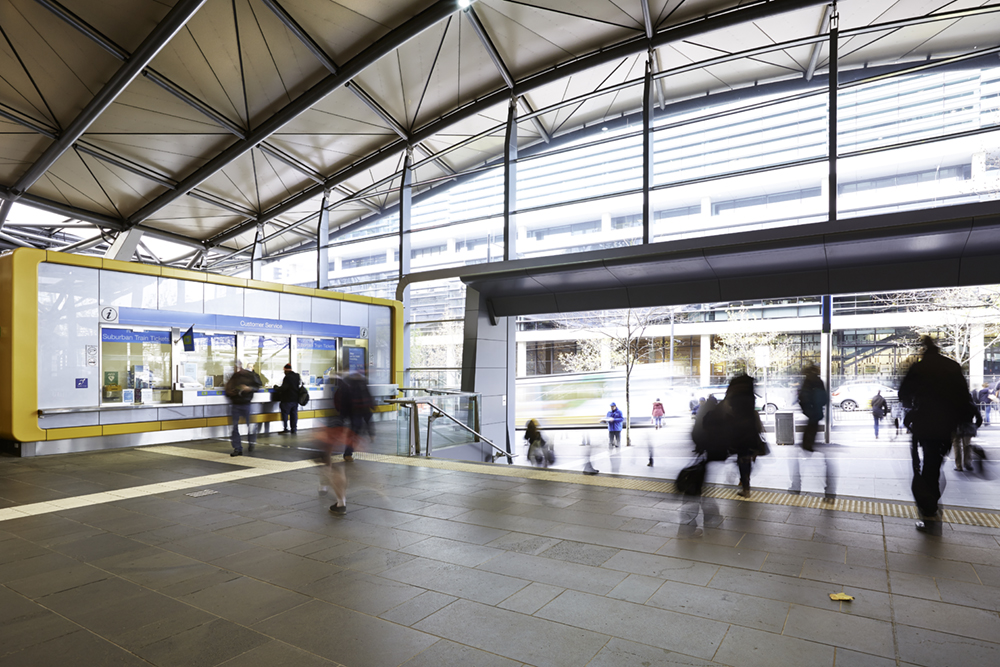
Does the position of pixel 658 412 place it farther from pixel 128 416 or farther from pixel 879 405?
pixel 128 416

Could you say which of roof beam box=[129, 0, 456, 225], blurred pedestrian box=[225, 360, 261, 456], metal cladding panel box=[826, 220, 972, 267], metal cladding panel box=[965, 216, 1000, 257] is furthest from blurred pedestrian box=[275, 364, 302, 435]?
metal cladding panel box=[965, 216, 1000, 257]

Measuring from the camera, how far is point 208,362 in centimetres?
1323

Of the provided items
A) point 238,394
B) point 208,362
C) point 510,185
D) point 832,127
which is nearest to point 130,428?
point 208,362

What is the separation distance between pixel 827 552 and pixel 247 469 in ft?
25.8

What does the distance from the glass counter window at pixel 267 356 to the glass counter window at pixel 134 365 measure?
189 cm

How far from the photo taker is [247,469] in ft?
29.0

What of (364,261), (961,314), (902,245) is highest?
(364,261)

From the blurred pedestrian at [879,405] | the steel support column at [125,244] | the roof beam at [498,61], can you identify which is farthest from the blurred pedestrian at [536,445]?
the steel support column at [125,244]

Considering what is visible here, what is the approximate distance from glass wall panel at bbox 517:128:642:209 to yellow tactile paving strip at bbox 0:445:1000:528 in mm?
8376

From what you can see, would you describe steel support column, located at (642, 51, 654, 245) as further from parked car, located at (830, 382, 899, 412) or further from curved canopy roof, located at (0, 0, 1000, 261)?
parked car, located at (830, 382, 899, 412)

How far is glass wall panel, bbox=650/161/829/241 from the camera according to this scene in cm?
1191

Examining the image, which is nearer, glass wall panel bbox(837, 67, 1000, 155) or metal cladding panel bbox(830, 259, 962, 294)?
metal cladding panel bbox(830, 259, 962, 294)

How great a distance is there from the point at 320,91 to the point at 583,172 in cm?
721

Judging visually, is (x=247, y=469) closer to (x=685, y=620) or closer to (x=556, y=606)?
(x=556, y=606)
